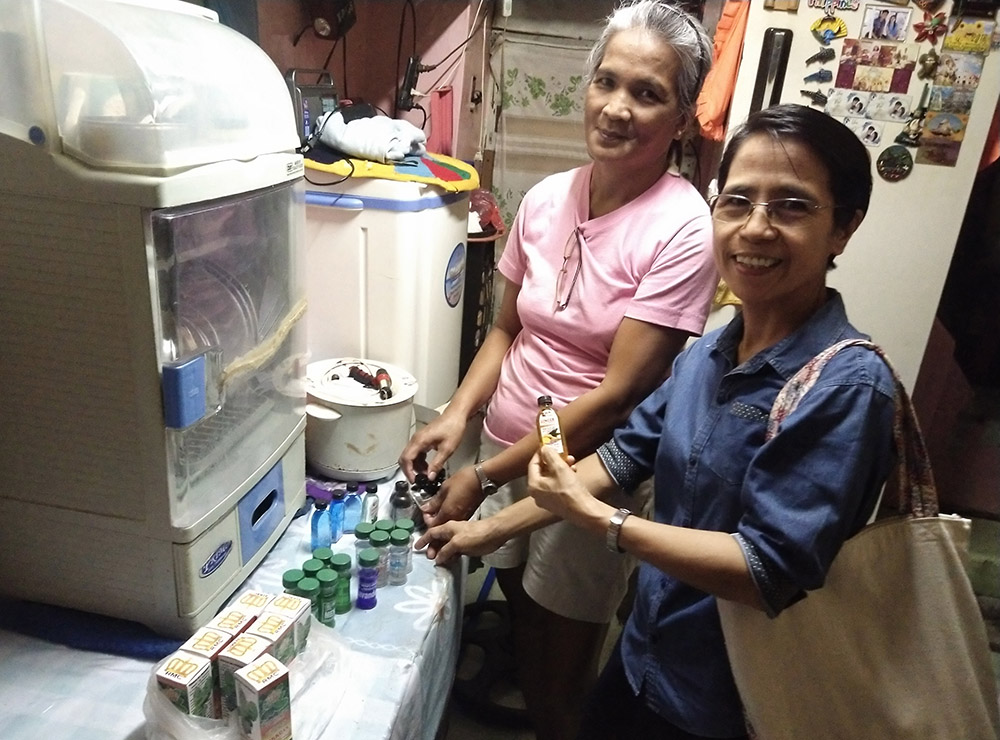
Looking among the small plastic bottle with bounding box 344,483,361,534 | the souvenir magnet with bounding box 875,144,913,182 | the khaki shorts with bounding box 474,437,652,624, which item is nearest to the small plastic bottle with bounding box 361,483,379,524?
the small plastic bottle with bounding box 344,483,361,534

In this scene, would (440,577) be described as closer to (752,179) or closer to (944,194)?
(752,179)

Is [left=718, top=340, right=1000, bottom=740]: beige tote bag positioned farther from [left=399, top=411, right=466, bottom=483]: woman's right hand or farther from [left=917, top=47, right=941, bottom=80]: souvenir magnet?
[left=917, top=47, right=941, bottom=80]: souvenir magnet

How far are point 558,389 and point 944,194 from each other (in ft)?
4.80

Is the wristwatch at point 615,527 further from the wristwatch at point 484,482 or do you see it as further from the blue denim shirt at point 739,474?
the wristwatch at point 484,482

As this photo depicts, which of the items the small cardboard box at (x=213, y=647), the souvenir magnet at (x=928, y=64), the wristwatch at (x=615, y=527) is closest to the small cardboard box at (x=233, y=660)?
the small cardboard box at (x=213, y=647)

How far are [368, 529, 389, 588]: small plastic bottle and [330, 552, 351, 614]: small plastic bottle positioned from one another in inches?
1.7

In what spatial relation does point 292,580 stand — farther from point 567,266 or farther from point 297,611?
point 567,266

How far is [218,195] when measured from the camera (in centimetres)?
79

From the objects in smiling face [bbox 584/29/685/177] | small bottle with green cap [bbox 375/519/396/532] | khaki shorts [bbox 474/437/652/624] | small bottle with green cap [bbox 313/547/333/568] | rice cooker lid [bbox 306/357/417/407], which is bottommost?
khaki shorts [bbox 474/437/652/624]

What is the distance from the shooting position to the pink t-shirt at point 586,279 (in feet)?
3.41

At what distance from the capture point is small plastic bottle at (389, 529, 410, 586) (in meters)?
1.02

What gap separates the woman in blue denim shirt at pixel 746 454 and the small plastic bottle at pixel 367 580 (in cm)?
26

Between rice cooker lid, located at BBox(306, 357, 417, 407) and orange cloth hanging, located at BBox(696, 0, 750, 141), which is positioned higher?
orange cloth hanging, located at BBox(696, 0, 750, 141)

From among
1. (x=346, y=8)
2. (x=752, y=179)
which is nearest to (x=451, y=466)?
(x=752, y=179)
